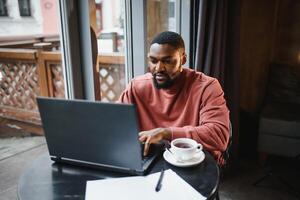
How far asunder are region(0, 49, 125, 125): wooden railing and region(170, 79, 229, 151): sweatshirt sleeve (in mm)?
685

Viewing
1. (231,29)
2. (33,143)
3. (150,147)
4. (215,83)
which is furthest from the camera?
(231,29)

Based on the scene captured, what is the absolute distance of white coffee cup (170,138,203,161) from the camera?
1.05m

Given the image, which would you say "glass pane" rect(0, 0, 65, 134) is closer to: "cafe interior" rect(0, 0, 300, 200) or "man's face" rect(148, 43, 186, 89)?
"cafe interior" rect(0, 0, 300, 200)

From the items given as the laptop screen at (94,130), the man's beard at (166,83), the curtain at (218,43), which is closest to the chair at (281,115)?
the curtain at (218,43)

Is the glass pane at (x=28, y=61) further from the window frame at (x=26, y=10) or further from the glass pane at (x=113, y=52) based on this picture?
the glass pane at (x=113, y=52)

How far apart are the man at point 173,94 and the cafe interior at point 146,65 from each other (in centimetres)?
24

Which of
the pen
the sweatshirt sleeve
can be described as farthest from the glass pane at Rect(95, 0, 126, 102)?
the pen

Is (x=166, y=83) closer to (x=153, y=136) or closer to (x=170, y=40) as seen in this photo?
(x=170, y=40)

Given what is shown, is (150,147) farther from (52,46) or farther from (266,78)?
(266,78)

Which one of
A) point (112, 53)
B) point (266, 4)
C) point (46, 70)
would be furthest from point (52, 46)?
point (266, 4)

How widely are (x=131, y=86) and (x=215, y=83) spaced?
44cm

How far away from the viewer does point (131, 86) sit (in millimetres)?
1578

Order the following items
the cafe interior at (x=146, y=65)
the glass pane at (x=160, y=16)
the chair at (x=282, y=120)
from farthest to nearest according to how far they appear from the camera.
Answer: the chair at (x=282, y=120)
the glass pane at (x=160, y=16)
the cafe interior at (x=146, y=65)

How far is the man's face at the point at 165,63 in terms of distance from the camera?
144 cm
